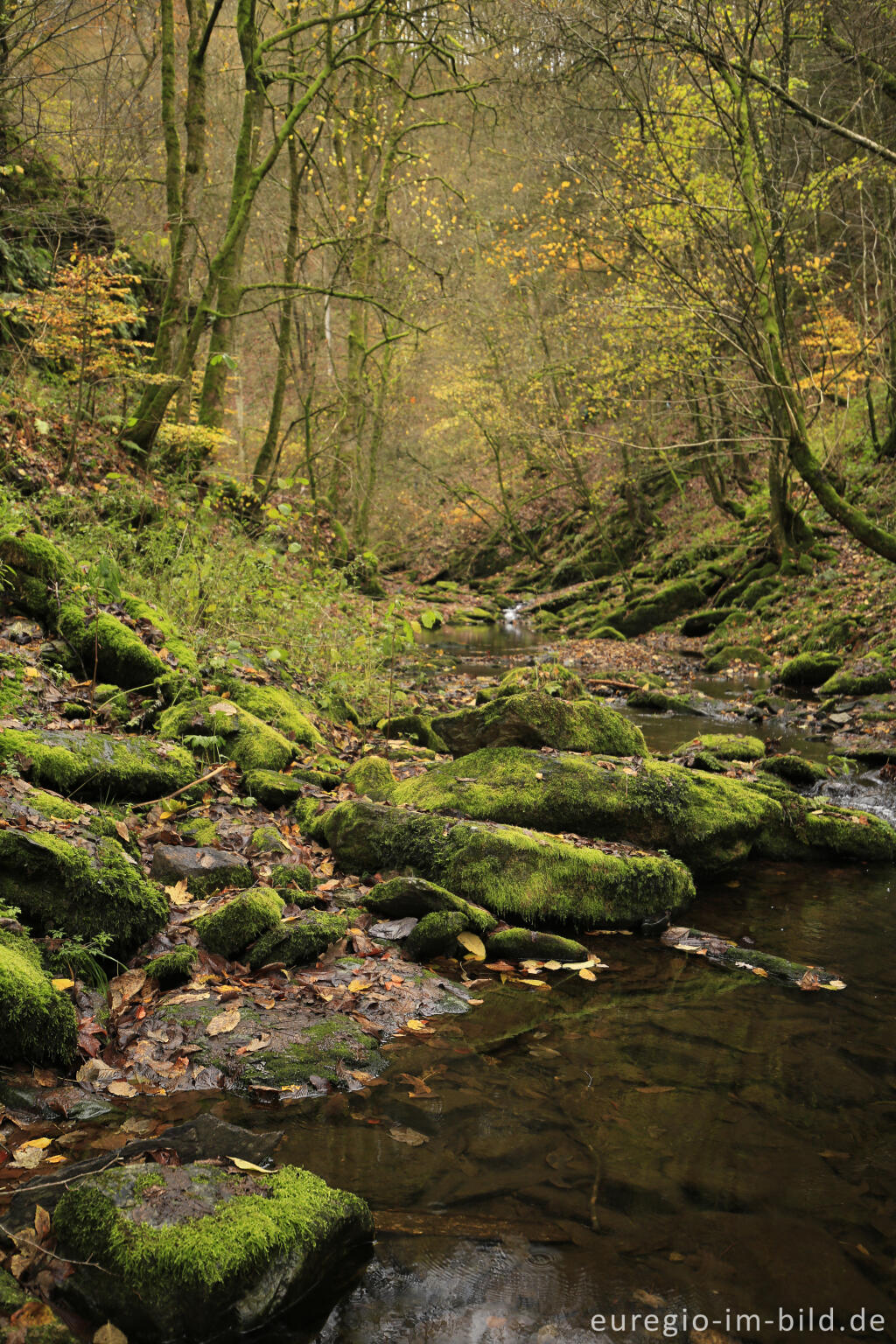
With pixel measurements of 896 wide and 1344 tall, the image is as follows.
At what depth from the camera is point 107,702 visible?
5859 millimetres

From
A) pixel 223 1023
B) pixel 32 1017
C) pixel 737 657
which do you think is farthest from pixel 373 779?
pixel 737 657

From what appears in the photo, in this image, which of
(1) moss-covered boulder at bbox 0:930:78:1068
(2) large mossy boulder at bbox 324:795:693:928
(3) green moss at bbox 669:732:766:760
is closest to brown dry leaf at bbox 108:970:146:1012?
(1) moss-covered boulder at bbox 0:930:78:1068

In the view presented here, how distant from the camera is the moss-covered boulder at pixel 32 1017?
2852mm

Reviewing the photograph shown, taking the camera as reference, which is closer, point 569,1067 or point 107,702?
point 569,1067

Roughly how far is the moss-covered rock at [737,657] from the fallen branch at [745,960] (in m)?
10.3

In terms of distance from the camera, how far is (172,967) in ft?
11.9

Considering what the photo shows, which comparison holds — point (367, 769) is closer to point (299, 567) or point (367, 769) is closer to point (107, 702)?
point (107, 702)

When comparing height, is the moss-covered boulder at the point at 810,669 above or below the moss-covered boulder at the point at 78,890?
above

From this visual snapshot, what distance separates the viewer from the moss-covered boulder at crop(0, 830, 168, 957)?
3.42 meters

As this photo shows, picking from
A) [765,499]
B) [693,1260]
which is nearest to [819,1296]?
[693,1260]

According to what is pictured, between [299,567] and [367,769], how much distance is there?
5.19 m

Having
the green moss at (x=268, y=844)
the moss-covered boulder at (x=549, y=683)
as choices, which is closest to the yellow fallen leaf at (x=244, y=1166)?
the green moss at (x=268, y=844)

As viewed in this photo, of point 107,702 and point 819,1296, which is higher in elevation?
point 107,702

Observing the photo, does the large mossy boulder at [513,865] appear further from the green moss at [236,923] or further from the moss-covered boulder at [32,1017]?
the moss-covered boulder at [32,1017]
